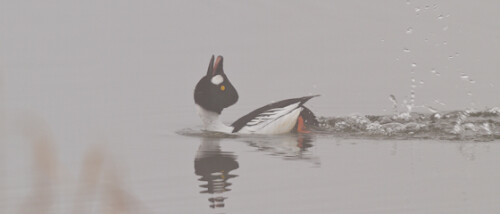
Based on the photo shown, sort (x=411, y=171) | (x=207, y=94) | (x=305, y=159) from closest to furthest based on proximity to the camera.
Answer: (x=411, y=171), (x=305, y=159), (x=207, y=94)

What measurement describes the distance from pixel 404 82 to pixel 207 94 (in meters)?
3.58

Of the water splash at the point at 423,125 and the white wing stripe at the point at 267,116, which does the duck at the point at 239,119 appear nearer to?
the white wing stripe at the point at 267,116

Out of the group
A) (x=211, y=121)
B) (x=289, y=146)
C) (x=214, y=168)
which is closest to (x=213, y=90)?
(x=211, y=121)

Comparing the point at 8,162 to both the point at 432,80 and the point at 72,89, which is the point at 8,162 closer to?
the point at 72,89

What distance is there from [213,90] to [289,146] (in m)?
1.45

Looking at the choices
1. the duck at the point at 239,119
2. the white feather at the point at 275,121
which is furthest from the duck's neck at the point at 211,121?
the white feather at the point at 275,121

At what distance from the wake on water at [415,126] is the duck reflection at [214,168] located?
0.86 m

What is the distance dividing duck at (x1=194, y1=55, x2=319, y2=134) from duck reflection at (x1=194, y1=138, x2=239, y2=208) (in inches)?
19.3

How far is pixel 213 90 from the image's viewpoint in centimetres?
1323

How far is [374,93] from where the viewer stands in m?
15.2

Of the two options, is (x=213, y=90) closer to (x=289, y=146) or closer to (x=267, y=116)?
(x=267, y=116)

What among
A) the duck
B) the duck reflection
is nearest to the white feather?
the duck

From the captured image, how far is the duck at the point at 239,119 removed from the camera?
42.9ft

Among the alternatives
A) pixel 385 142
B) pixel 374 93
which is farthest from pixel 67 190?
pixel 374 93
